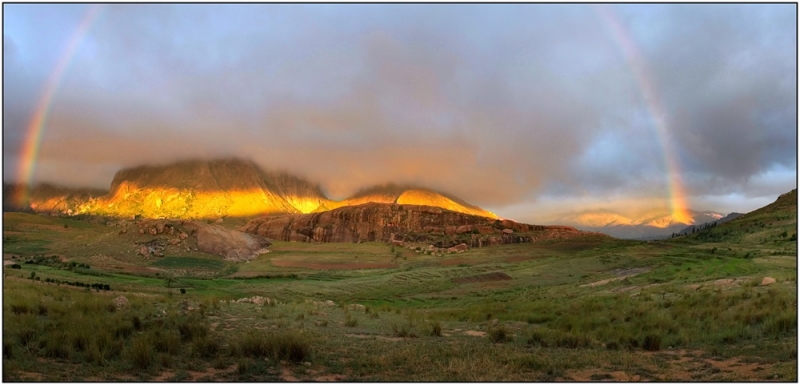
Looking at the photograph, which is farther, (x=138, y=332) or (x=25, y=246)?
(x=25, y=246)

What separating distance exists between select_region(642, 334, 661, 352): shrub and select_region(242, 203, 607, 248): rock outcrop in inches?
4436

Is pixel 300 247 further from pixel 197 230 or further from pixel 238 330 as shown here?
pixel 238 330

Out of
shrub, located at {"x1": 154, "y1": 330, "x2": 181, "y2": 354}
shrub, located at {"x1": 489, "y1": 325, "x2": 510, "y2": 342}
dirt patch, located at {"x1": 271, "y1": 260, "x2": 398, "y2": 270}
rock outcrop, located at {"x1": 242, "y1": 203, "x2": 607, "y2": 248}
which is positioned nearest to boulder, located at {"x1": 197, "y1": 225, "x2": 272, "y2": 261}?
dirt patch, located at {"x1": 271, "y1": 260, "x2": 398, "y2": 270}

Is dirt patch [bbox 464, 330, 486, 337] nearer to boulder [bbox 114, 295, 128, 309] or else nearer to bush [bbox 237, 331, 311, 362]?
bush [bbox 237, 331, 311, 362]

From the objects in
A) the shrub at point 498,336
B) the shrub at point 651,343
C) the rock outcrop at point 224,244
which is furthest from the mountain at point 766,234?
the rock outcrop at point 224,244

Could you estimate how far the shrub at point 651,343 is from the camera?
13.5 meters

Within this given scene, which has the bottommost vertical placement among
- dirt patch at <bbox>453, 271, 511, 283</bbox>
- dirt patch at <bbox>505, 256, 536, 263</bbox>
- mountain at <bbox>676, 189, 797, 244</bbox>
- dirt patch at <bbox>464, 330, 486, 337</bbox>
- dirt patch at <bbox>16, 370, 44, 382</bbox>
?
dirt patch at <bbox>453, 271, 511, 283</bbox>

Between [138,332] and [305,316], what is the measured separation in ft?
24.0

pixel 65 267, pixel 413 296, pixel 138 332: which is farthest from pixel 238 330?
pixel 65 267

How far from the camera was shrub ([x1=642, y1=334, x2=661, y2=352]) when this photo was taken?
13.5 metres

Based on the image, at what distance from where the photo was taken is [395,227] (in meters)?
147

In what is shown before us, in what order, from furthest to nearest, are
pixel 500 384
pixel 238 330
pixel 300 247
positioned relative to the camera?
pixel 300 247, pixel 238 330, pixel 500 384

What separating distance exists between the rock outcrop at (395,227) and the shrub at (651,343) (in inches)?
4436

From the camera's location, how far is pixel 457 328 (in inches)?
715
